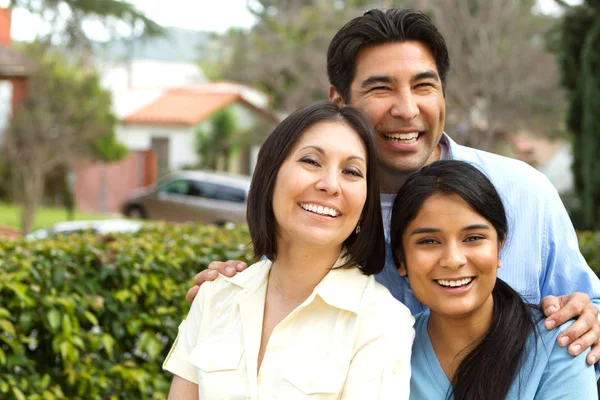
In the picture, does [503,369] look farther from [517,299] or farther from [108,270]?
[108,270]

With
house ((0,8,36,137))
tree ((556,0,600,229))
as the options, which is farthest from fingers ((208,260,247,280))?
house ((0,8,36,137))

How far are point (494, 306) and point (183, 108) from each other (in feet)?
107

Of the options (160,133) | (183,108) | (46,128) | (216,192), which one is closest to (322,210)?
(216,192)

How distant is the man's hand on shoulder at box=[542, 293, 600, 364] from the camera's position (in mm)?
2510

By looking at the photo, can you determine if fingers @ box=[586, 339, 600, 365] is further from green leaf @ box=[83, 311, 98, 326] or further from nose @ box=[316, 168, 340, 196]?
green leaf @ box=[83, 311, 98, 326]

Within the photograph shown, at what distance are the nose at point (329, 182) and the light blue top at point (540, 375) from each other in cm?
64

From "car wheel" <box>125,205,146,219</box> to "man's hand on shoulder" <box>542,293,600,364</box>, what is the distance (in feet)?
66.0

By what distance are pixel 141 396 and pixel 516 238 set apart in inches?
95.0

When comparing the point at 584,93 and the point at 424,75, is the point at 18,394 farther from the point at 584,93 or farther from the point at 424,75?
the point at 584,93

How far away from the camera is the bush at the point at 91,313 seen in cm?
395

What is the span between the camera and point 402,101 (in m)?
3.09

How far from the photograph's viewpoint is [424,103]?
312 cm

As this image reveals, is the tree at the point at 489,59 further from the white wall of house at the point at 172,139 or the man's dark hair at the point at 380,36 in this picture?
the man's dark hair at the point at 380,36

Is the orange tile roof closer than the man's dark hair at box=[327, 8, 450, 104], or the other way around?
the man's dark hair at box=[327, 8, 450, 104]
